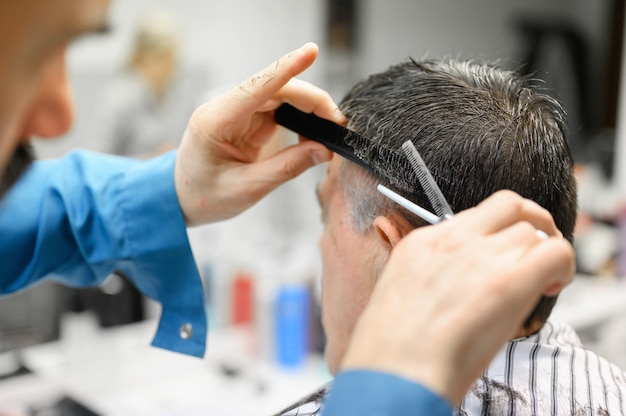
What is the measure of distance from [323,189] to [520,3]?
4.18m

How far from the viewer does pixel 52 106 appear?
0.60 m

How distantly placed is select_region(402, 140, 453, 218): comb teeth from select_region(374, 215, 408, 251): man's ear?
0.37 ft

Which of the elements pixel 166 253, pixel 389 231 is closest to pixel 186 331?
pixel 166 253

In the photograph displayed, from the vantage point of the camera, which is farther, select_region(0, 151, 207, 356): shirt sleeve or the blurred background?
the blurred background

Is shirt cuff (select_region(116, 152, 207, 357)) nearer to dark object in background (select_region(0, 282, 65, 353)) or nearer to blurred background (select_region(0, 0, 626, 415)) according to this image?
blurred background (select_region(0, 0, 626, 415))

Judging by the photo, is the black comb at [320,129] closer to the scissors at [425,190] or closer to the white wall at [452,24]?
the scissors at [425,190]

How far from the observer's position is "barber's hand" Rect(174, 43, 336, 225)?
41.4 inches

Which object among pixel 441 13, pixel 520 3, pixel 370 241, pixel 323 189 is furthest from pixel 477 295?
pixel 520 3

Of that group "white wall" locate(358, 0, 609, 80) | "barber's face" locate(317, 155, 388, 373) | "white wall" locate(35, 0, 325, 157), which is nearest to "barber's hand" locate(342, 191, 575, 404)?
"barber's face" locate(317, 155, 388, 373)

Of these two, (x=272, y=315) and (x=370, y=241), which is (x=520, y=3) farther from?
(x=370, y=241)

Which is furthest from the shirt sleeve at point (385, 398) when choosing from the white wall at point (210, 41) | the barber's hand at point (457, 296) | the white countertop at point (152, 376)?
the white wall at point (210, 41)

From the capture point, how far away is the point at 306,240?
2535 millimetres

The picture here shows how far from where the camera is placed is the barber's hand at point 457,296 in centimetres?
57

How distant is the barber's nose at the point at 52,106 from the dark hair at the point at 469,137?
0.50 metres
